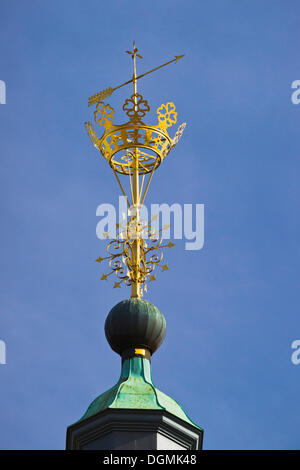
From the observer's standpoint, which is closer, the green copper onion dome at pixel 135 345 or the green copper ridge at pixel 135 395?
the green copper ridge at pixel 135 395

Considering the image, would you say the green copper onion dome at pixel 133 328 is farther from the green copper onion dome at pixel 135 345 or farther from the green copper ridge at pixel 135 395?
the green copper ridge at pixel 135 395

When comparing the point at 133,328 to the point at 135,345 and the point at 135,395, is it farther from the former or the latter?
the point at 135,395

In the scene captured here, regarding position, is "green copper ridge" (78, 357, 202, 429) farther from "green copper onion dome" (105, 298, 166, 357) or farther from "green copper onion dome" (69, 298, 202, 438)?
"green copper onion dome" (105, 298, 166, 357)

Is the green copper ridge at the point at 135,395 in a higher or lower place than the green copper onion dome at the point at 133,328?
lower

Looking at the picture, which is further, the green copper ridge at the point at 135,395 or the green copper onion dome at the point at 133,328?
the green copper onion dome at the point at 133,328

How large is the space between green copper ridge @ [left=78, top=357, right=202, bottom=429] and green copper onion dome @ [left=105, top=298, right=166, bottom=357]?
358mm

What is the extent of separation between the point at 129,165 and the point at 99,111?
54.5 inches

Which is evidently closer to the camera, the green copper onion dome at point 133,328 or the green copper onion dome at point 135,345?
the green copper onion dome at point 135,345

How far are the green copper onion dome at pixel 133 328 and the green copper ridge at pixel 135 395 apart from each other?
0.36m

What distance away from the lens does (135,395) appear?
3225cm

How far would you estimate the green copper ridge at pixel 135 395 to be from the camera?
31.9m

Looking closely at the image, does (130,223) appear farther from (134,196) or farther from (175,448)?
(175,448)

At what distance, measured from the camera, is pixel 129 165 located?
118 feet

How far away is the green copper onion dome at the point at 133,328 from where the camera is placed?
33.4 metres
